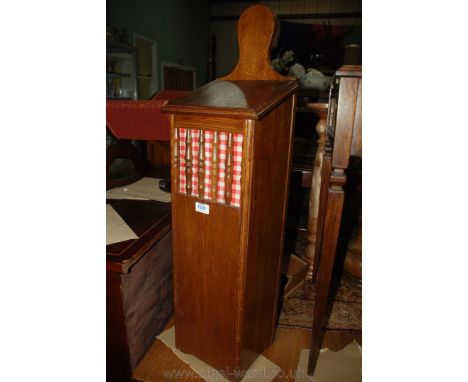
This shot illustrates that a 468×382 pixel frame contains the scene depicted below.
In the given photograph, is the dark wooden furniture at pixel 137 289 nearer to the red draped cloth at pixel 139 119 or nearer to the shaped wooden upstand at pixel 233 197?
the shaped wooden upstand at pixel 233 197

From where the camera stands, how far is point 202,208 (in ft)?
3.58

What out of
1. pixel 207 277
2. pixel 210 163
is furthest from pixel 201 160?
pixel 207 277

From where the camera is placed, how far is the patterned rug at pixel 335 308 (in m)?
1.56

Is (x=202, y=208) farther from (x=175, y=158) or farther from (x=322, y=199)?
(x=322, y=199)

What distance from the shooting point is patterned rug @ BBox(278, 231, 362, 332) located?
156cm

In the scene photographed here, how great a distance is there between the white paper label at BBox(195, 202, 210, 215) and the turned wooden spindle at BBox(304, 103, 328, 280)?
875 millimetres

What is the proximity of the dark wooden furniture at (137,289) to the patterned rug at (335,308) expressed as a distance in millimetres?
596

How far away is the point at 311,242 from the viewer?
6.57 feet

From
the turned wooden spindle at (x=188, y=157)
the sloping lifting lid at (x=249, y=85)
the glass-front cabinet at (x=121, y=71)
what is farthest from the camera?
the glass-front cabinet at (x=121, y=71)

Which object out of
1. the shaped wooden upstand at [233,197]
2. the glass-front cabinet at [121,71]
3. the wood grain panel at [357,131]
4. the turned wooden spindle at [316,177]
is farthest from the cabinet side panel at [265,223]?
the glass-front cabinet at [121,71]

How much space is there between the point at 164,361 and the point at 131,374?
0.43 ft

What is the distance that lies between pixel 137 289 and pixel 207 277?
30 centimetres

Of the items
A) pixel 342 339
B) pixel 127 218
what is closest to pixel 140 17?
pixel 127 218

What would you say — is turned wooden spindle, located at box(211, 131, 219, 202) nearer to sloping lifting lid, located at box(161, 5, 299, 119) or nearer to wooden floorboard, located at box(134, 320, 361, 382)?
sloping lifting lid, located at box(161, 5, 299, 119)
